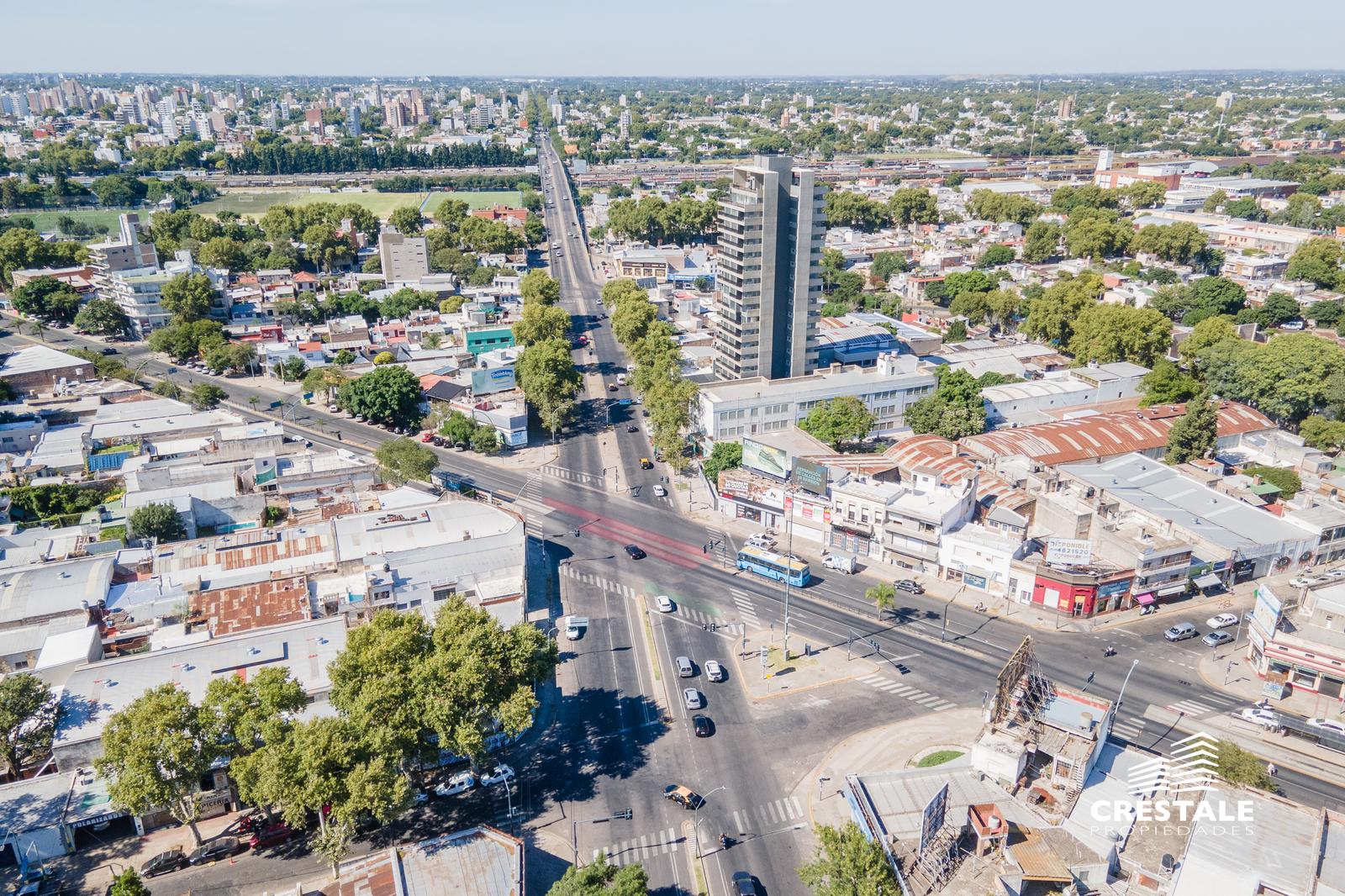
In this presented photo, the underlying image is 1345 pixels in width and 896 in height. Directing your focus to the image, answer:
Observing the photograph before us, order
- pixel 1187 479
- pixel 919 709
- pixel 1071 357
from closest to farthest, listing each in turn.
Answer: pixel 919 709 → pixel 1187 479 → pixel 1071 357

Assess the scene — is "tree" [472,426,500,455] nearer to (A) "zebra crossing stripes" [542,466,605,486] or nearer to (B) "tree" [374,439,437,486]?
(A) "zebra crossing stripes" [542,466,605,486]

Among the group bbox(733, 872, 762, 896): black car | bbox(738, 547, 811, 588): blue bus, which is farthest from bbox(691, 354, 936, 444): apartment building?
bbox(733, 872, 762, 896): black car

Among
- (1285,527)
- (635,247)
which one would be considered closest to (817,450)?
(1285,527)

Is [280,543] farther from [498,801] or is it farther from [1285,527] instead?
[1285,527]

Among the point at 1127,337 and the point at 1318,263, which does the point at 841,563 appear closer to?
the point at 1127,337

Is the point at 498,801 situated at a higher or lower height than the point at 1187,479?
lower

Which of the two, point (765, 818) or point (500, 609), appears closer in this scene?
point (765, 818)
